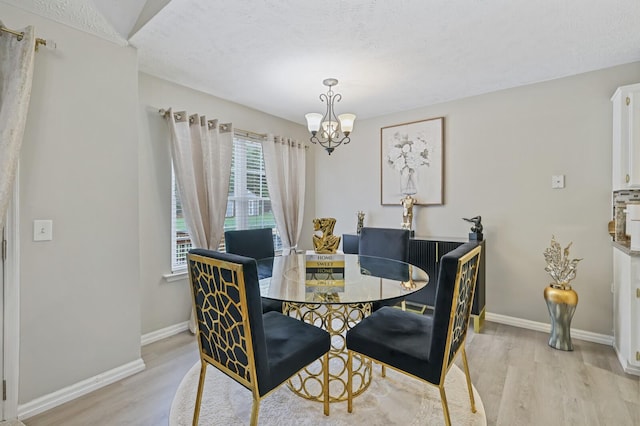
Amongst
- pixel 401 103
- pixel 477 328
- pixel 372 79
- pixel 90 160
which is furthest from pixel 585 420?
pixel 90 160

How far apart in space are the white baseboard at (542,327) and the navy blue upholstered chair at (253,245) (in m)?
2.32

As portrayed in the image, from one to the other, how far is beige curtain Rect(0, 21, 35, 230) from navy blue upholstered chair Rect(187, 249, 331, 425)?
109 cm

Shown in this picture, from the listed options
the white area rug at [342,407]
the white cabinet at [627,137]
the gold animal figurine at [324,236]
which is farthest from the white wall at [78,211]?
the white cabinet at [627,137]

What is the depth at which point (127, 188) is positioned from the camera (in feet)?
7.32

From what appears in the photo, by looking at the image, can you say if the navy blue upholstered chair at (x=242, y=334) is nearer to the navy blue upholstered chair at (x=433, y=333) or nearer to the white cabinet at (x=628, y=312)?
the navy blue upholstered chair at (x=433, y=333)

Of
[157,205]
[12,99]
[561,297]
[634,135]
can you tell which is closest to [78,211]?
[12,99]

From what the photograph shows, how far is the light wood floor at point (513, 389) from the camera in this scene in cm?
174

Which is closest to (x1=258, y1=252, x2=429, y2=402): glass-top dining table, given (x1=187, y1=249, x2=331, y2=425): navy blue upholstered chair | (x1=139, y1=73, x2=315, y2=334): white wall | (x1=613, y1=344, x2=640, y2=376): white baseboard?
(x1=187, y1=249, x2=331, y2=425): navy blue upholstered chair

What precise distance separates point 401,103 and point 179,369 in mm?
3380

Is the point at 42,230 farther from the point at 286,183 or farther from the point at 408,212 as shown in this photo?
the point at 408,212

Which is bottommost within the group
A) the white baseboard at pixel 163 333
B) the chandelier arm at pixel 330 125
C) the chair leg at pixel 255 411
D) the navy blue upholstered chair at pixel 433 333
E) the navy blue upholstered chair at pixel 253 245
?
the white baseboard at pixel 163 333

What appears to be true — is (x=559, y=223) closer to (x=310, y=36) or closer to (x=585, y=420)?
(x=585, y=420)

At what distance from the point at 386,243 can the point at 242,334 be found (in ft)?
6.11

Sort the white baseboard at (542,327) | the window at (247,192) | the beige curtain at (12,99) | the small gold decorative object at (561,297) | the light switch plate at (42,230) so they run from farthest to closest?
the window at (247,192), the white baseboard at (542,327), the small gold decorative object at (561,297), the light switch plate at (42,230), the beige curtain at (12,99)
